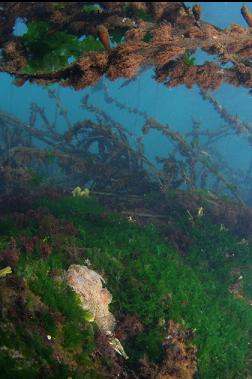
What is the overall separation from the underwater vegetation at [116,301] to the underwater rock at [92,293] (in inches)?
7.2

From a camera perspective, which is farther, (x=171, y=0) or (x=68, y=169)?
(x=68, y=169)

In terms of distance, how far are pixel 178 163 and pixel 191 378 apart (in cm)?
1120

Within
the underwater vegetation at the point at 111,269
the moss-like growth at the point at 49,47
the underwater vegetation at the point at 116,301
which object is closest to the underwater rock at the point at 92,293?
the underwater vegetation at the point at 111,269

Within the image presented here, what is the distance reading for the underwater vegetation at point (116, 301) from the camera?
4.07 m

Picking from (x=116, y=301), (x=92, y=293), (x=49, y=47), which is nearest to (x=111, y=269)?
(x=116, y=301)

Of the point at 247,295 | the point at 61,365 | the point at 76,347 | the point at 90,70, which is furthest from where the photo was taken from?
the point at 247,295

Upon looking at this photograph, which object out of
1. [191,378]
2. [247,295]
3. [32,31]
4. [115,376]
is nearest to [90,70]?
[32,31]

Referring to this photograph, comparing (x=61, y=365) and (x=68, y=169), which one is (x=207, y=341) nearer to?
(x=61, y=365)

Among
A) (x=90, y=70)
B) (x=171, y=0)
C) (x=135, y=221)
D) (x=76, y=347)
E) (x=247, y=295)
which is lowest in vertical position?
(x=247, y=295)

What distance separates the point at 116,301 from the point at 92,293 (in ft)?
2.50

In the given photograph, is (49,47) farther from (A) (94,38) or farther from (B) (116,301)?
(B) (116,301)

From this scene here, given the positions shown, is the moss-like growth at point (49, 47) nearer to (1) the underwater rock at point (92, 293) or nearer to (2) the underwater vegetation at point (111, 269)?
(2) the underwater vegetation at point (111, 269)

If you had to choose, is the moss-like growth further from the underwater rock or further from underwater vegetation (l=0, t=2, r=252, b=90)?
the underwater rock

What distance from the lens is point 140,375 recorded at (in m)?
4.89
